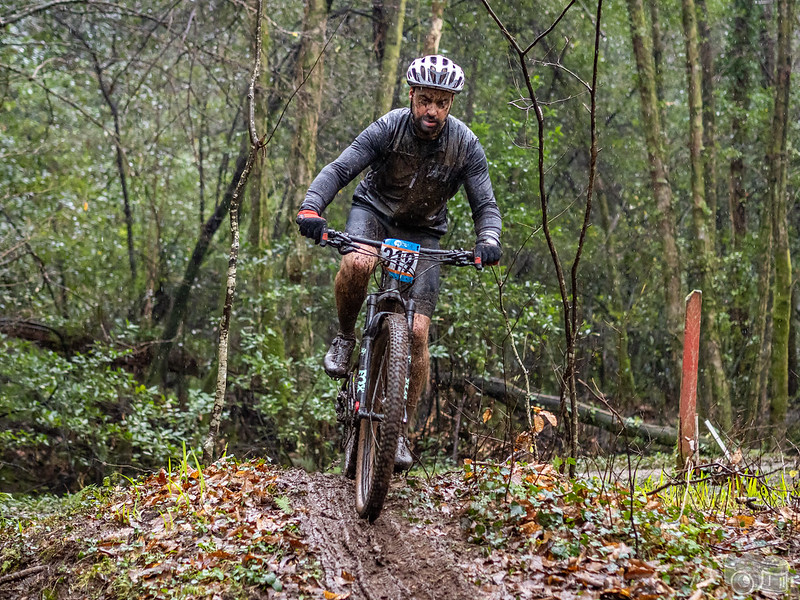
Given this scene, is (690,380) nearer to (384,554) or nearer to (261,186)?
(384,554)

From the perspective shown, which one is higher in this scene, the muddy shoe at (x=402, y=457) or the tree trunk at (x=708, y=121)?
the tree trunk at (x=708, y=121)

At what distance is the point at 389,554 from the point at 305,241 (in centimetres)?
808

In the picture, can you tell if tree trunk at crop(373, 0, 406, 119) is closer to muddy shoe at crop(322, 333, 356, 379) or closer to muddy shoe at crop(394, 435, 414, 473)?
muddy shoe at crop(322, 333, 356, 379)

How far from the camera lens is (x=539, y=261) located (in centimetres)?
1778

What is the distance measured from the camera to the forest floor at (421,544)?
10.9 feet

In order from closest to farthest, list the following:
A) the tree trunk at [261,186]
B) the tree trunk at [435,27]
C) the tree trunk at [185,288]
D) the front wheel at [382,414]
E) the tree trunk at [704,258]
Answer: the front wheel at [382,414]
the tree trunk at [435,27]
the tree trunk at [261,186]
the tree trunk at [704,258]
the tree trunk at [185,288]

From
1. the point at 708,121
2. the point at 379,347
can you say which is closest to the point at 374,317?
the point at 379,347

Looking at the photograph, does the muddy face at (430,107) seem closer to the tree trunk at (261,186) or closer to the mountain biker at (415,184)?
the mountain biker at (415,184)

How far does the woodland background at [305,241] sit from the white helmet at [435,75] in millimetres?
2584

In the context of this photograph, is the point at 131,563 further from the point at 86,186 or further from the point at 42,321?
the point at 86,186

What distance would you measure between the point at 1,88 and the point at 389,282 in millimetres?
10984

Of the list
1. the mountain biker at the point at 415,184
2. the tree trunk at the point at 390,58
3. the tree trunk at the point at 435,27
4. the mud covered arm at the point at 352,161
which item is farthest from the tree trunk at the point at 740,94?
the mud covered arm at the point at 352,161

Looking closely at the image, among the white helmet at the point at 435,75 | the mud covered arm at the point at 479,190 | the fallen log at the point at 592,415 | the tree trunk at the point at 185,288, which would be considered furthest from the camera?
the tree trunk at the point at 185,288

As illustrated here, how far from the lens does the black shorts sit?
5012 millimetres
